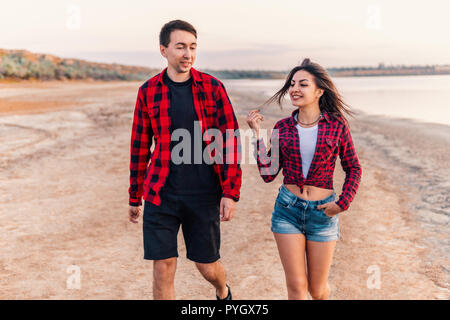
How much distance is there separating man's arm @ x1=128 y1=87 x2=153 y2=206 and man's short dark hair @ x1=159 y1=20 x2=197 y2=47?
43cm

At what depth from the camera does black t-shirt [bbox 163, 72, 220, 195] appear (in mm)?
3150

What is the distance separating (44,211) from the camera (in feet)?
23.0

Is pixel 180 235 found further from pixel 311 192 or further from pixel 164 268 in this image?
pixel 311 192

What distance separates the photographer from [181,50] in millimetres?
3096

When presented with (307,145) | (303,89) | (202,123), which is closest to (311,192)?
(307,145)

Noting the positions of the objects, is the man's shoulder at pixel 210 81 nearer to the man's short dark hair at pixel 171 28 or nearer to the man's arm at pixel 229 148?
the man's arm at pixel 229 148

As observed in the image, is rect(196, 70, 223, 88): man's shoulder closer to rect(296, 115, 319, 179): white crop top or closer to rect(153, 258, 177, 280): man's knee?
rect(296, 115, 319, 179): white crop top

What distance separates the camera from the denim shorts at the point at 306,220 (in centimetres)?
299

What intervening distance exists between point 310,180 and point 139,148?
4.41 feet

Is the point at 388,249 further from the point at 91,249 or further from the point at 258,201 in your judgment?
the point at 91,249

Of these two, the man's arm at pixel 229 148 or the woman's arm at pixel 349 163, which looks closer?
the woman's arm at pixel 349 163

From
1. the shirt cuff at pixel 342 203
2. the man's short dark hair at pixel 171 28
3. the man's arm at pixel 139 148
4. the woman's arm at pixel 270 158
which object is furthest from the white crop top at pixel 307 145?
the man's arm at pixel 139 148

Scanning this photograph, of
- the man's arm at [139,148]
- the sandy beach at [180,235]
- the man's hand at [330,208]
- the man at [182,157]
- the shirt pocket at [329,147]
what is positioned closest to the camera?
the man's hand at [330,208]

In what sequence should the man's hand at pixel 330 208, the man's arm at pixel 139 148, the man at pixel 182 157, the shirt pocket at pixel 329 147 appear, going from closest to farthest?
the man's hand at pixel 330 208 < the shirt pocket at pixel 329 147 < the man at pixel 182 157 < the man's arm at pixel 139 148
